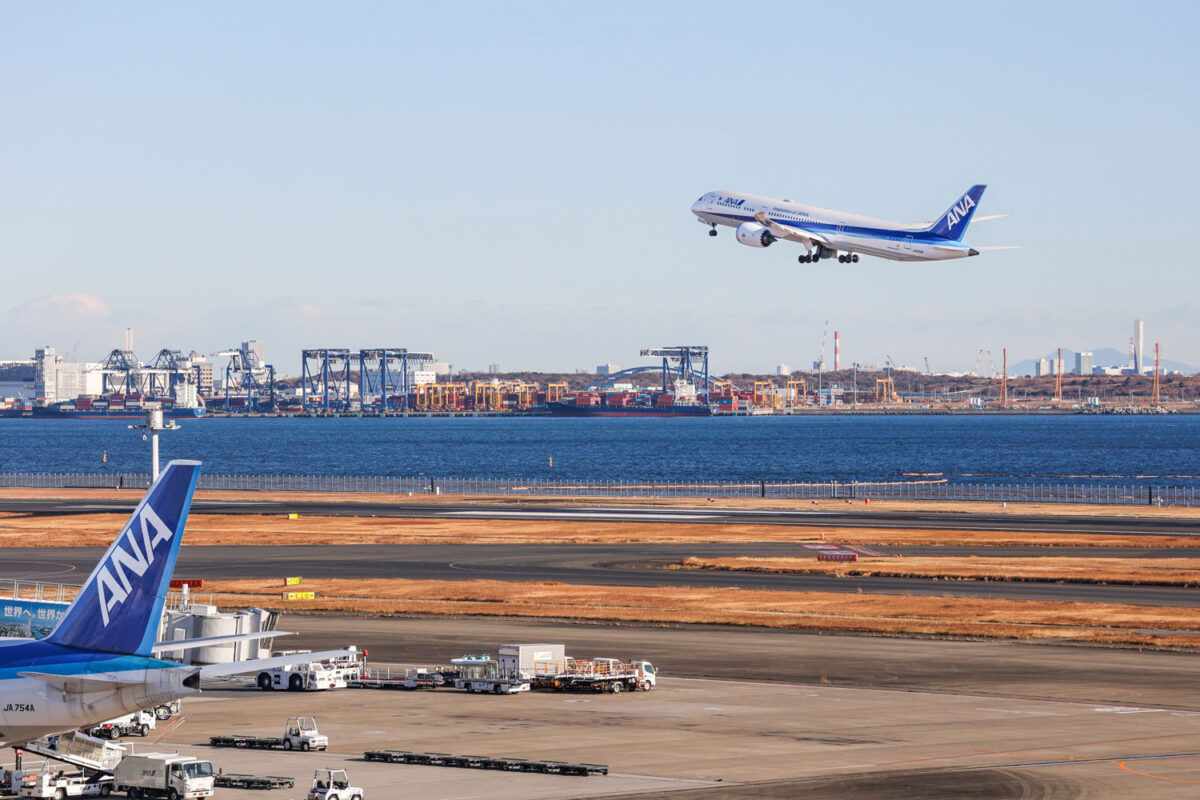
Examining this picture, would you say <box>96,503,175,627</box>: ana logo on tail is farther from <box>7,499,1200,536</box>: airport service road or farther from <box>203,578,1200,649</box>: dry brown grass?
<box>7,499,1200,536</box>: airport service road

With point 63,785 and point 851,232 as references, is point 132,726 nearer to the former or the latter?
point 63,785

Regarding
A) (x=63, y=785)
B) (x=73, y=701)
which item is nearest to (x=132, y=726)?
(x=63, y=785)

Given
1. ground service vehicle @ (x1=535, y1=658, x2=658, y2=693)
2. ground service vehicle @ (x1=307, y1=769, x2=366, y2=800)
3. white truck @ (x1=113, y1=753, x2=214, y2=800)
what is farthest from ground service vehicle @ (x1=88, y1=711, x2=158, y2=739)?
ground service vehicle @ (x1=535, y1=658, x2=658, y2=693)

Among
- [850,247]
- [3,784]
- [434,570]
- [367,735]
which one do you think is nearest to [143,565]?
[3,784]

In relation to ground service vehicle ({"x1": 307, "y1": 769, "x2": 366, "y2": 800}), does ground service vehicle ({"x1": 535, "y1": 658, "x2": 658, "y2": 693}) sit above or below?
below

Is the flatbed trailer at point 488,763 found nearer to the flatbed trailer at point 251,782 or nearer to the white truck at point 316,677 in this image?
the flatbed trailer at point 251,782

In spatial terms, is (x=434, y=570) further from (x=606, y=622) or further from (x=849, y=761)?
(x=849, y=761)
